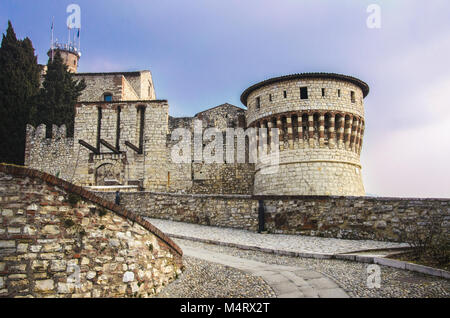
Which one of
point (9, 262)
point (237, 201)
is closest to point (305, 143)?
point (237, 201)

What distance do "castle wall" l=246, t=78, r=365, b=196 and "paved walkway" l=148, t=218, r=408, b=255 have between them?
6068 mm

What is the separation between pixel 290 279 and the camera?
601cm

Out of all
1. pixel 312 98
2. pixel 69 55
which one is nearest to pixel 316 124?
pixel 312 98

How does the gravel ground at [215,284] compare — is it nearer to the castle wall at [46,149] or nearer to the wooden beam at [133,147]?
the wooden beam at [133,147]

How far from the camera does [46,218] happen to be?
550cm

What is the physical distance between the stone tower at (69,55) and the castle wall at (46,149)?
56.1ft

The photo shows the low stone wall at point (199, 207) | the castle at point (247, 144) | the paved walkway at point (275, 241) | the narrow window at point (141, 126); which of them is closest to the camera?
the paved walkway at point (275, 241)

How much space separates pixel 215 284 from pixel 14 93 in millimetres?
24681

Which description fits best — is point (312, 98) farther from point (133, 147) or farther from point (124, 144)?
point (124, 144)

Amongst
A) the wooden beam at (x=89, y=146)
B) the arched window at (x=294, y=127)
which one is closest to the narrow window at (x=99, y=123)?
the wooden beam at (x=89, y=146)

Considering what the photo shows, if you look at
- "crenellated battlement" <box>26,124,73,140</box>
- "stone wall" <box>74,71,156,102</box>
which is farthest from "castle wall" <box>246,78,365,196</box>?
"stone wall" <box>74,71,156,102</box>

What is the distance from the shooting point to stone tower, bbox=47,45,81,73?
124 ft

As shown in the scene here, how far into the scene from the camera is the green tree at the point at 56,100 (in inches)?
978

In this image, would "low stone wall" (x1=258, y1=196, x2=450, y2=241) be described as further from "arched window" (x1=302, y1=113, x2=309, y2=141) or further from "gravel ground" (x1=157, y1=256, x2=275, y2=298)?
"arched window" (x1=302, y1=113, x2=309, y2=141)
